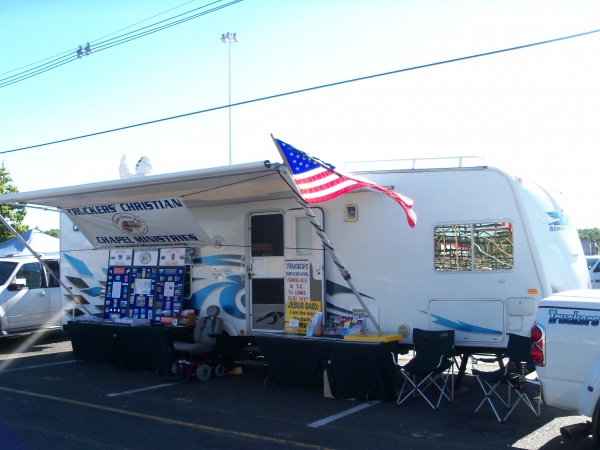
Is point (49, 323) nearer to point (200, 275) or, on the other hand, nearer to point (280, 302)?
point (200, 275)

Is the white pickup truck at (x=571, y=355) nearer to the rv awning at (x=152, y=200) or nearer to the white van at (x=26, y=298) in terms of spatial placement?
the rv awning at (x=152, y=200)

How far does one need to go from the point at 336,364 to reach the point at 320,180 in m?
2.30

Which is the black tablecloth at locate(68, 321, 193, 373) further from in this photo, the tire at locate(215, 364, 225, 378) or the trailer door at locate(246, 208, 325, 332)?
the trailer door at locate(246, 208, 325, 332)

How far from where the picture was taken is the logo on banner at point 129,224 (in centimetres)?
941

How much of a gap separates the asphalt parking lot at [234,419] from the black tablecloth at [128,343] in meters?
0.39

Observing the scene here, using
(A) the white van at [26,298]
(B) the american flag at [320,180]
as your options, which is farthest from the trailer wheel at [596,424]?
(A) the white van at [26,298]

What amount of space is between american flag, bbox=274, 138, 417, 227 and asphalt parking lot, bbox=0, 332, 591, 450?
90.2 inches

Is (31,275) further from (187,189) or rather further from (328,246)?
(328,246)

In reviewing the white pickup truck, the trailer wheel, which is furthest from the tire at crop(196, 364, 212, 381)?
the trailer wheel

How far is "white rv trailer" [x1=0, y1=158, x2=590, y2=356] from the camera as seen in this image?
23.6ft

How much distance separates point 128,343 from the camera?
31.6 ft

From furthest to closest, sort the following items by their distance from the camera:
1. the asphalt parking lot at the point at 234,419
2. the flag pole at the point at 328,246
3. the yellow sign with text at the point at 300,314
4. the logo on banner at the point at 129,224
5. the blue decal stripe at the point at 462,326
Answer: the logo on banner at the point at 129,224 < the yellow sign with text at the point at 300,314 < the blue decal stripe at the point at 462,326 < the flag pole at the point at 328,246 < the asphalt parking lot at the point at 234,419

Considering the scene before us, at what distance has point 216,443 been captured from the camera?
Result: 5.94 m

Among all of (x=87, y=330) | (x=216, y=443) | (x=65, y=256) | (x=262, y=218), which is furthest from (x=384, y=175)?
(x=65, y=256)
